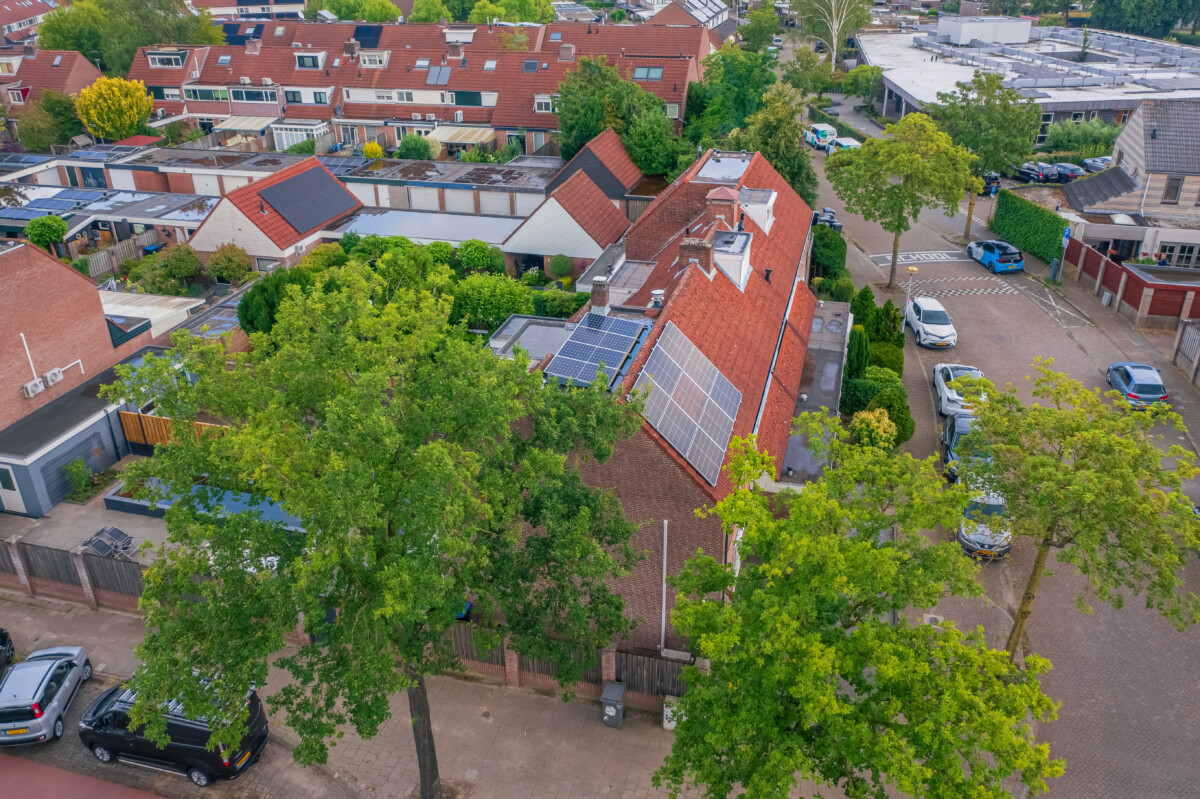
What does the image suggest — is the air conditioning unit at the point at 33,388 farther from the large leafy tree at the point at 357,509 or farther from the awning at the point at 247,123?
the awning at the point at 247,123

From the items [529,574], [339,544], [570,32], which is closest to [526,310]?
[529,574]

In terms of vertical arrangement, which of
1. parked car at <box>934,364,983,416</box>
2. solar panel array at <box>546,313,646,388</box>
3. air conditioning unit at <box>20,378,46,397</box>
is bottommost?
parked car at <box>934,364,983,416</box>

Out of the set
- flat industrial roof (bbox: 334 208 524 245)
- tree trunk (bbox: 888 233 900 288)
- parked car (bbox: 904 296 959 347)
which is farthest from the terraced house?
parked car (bbox: 904 296 959 347)

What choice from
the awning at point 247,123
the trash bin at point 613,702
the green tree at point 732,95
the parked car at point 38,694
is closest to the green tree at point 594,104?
the green tree at point 732,95

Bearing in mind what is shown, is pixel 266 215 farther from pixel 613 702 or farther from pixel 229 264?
pixel 613 702

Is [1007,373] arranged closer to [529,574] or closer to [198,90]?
[529,574]

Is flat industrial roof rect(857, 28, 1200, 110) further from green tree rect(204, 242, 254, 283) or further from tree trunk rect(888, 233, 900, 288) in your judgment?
green tree rect(204, 242, 254, 283)
